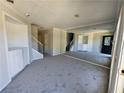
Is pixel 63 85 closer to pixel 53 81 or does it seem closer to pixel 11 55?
pixel 53 81

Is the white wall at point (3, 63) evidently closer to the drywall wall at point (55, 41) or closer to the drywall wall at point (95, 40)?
the drywall wall at point (55, 41)

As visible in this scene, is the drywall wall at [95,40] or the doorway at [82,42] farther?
the doorway at [82,42]

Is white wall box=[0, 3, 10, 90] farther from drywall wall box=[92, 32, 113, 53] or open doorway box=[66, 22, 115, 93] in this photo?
drywall wall box=[92, 32, 113, 53]

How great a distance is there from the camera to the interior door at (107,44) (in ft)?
25.8

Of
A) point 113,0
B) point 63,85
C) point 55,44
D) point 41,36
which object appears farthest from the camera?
point 41,36

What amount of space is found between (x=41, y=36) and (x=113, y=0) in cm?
713

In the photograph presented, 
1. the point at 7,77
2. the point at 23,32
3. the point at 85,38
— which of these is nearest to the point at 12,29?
the point at 23,32

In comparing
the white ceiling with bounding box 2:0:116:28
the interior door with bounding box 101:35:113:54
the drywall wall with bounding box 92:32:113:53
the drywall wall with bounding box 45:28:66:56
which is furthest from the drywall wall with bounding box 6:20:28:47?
the interior door with bounding box 101:35:113:54

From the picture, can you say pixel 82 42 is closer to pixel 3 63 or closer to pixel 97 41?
pixel 97 41

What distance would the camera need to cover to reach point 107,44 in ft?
26.3

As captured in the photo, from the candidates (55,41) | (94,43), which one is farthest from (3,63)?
(94,43)

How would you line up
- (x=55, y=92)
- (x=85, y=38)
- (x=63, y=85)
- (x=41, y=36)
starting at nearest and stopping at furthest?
(x=55, y=92) → (x=63, y=85) → (x=41, y=36) → (x=85, y=38)

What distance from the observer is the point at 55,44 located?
690 cm

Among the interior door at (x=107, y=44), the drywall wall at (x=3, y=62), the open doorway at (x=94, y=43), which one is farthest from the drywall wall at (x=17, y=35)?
the interior door at (x=107, y=44)
